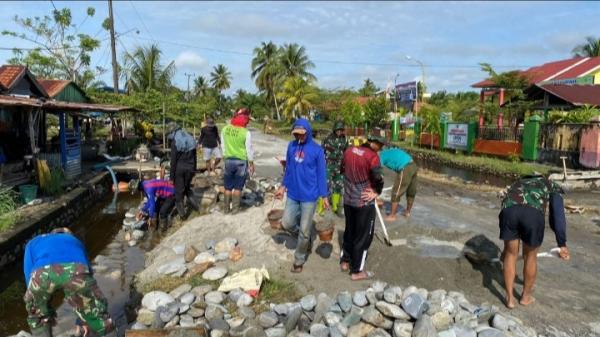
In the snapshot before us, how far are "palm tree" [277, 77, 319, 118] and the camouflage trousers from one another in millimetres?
41798

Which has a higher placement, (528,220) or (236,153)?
(236,153)

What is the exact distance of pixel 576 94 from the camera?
2270 centimetres

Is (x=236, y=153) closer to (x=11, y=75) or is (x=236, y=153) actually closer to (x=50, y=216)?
(x=50, y=216)

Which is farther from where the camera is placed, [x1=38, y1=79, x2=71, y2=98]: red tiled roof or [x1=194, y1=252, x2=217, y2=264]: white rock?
[x1=38, y1=79, x2=71, y2=98]: red tiled roof

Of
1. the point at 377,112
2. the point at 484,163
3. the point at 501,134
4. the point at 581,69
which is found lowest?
the point at 484,163

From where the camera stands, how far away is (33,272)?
3.81m

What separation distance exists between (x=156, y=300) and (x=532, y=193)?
161 inches

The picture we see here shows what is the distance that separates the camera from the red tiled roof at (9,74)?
15.8 meters

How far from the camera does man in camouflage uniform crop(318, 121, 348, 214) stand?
787 centimetres

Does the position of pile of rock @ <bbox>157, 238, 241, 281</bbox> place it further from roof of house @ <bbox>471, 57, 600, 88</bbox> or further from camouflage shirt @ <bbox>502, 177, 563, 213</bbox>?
roof of house @ <bbox>471, 57, 600, 88</bbox>

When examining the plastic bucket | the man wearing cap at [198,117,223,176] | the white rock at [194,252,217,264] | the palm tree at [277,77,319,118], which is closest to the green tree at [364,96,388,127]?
the palm tree at [277,77,319,118]

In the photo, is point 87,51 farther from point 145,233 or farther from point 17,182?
point 145,233

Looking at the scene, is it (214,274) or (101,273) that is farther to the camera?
(101,273)

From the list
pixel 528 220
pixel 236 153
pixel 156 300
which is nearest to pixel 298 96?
pixel 236 153
